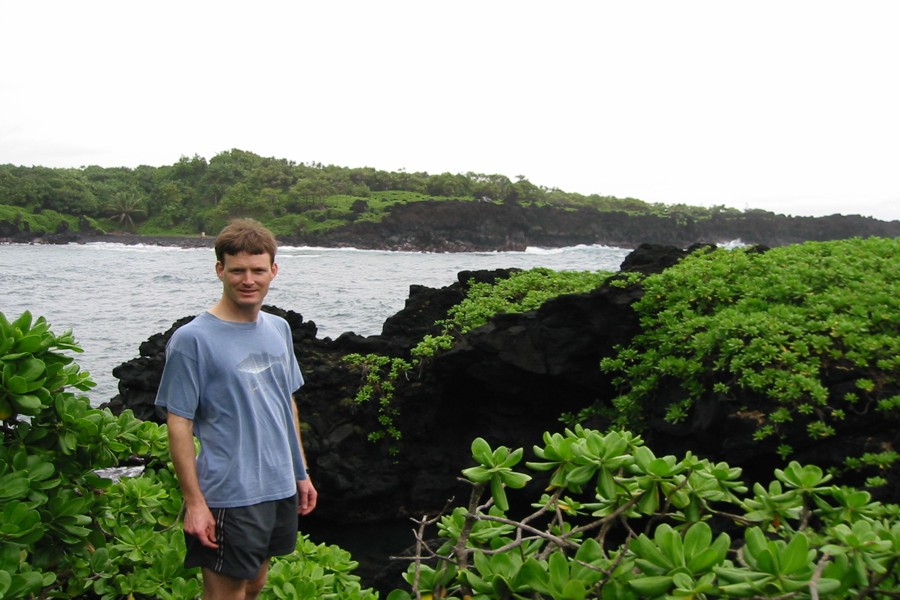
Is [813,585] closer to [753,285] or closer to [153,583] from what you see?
[153,583]

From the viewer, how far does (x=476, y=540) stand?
2420 millimetres

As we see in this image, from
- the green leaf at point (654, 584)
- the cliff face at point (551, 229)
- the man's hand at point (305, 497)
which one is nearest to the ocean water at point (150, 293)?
the man's hand at point (305, 497)

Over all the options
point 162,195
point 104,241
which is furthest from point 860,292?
point 162,195

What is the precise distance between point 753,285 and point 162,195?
271 feet

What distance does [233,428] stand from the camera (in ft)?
8.81

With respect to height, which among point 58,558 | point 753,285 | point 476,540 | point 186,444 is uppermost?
point 753,285

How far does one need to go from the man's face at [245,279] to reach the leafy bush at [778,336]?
3.37 metres

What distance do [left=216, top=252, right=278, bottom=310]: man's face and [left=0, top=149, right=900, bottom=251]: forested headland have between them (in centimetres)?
5989

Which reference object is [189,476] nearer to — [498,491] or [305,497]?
[305,497]

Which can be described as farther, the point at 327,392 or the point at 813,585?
the point at 327,392

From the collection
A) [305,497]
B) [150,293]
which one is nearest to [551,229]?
[150,293]

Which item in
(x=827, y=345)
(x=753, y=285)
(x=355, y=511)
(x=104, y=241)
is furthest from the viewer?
(x=104, y=241)

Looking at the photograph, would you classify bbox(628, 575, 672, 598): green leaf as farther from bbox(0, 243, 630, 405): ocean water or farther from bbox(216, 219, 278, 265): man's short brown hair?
bbox(0, 243, 630, 405): ocean water

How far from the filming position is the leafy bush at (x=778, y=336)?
468cm
